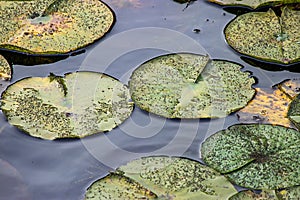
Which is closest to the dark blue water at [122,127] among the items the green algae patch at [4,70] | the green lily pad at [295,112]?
the green algae patch at [4,70]

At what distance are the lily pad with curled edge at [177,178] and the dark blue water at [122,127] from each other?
0.36ft

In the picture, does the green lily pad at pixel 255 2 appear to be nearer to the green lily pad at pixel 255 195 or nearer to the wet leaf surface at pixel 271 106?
the wet leaf surface at pixel 271 106

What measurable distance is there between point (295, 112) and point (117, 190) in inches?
48.2

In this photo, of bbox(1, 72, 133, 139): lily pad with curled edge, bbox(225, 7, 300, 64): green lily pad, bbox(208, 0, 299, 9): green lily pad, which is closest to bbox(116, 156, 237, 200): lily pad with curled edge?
bbox(1, 72, 133, 139): lily pad with curled edge

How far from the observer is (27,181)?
2.75 metres

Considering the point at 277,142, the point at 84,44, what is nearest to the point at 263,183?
the point at 277,142

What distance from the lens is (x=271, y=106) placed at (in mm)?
3156

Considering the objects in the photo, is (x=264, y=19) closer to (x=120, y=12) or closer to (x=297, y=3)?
(x=297, y=3)

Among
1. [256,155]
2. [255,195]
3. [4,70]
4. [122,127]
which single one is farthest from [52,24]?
[255,195]

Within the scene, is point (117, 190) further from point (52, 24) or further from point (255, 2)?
point (255, 2)

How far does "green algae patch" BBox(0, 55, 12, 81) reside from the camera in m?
3.33

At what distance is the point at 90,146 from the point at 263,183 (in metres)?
1.00

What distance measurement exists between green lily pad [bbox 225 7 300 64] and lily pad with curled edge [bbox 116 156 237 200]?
1090mm

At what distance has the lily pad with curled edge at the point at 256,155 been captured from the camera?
8.80ft
